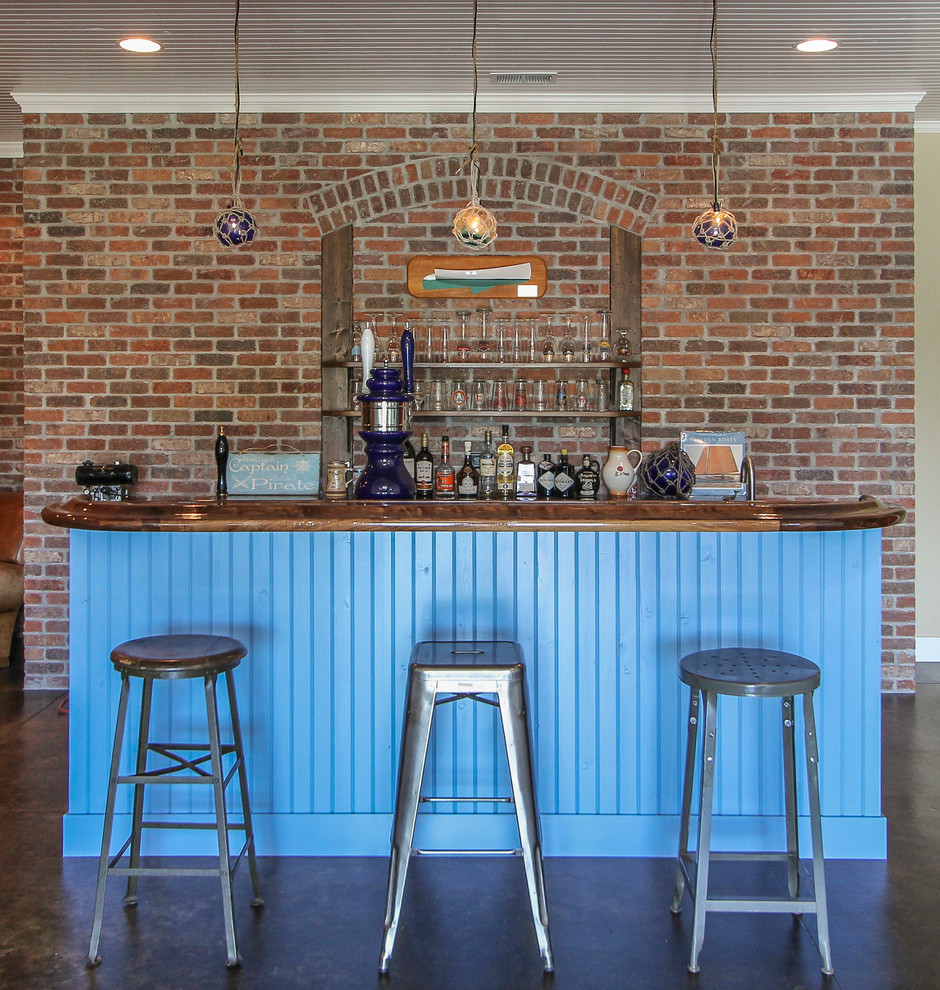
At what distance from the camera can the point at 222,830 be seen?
93.4 inches

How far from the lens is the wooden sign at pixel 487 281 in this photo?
4.92 metres

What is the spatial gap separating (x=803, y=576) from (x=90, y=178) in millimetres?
3999

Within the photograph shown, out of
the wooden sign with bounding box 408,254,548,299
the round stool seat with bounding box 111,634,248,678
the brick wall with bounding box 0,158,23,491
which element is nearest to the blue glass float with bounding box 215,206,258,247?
the wooden sign with bounding box 408,254,548,299

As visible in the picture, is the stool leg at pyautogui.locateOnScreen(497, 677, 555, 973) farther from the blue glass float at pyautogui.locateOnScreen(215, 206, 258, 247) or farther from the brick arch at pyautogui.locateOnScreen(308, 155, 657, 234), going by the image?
the brick arch at pyautogui.locateOnScreen(308, 155, 657, 234)

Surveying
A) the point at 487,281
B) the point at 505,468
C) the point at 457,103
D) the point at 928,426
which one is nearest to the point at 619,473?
the point at 505,468

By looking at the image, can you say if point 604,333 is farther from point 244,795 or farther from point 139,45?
point 244,795

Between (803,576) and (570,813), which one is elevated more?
(803,576)

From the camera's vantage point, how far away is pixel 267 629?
2920 mm

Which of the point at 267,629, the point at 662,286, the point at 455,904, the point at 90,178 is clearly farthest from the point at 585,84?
the point at 455,904

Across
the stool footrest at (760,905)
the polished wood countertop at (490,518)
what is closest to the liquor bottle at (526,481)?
the polished wood countertop at (490,518)

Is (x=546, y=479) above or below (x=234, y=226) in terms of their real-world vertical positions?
below

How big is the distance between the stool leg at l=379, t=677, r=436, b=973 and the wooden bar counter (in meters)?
0.57

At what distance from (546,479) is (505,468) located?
0.95ft

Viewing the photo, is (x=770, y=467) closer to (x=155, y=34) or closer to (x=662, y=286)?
(x=662, y=286)
